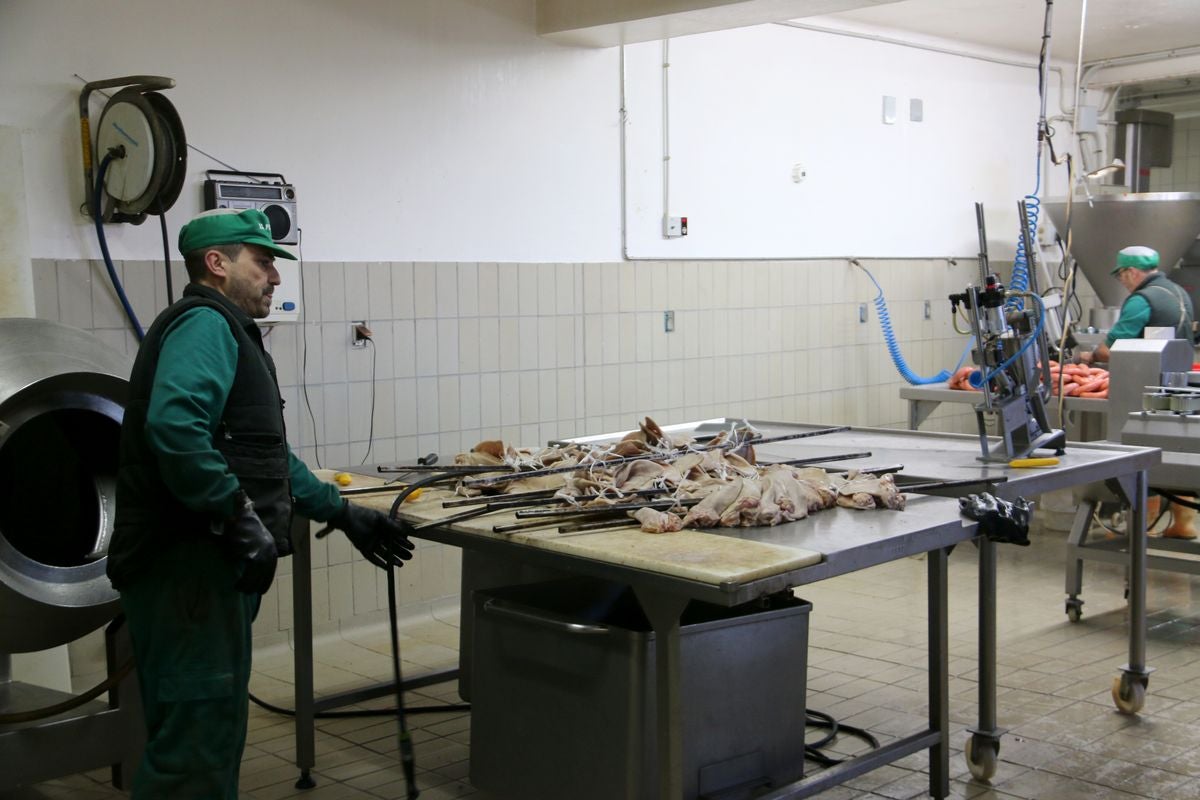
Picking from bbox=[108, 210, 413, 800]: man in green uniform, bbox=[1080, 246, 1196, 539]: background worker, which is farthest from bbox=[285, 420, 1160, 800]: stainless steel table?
bbox=[1080, 246, 1196, 539]: background worker

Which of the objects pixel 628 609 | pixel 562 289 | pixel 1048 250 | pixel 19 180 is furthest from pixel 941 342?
pixel 19 180

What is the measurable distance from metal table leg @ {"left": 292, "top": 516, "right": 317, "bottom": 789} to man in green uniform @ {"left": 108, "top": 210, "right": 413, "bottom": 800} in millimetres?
745

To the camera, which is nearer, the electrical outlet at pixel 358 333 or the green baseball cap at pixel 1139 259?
the electrical outlet at pixel 358 333

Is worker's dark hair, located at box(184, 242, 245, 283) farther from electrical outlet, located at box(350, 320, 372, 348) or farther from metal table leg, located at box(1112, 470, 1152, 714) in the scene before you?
metal table leg, located at box(1112, 470, 1152, 714)

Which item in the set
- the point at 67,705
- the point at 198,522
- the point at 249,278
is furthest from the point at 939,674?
the point at 67,705

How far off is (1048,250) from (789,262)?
11.2ft

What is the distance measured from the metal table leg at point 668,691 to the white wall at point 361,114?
2902 millimetres

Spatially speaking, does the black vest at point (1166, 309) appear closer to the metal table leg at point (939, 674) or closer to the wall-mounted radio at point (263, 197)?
the metal table leg at point (939, 674)

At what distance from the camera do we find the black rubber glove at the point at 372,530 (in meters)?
3.03

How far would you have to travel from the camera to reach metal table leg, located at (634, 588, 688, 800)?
2.46 m

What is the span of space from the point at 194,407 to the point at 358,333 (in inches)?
98.6

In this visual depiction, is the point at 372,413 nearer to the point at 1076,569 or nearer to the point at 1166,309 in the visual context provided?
the point at 1076,569

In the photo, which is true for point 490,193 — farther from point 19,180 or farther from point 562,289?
point 19,180

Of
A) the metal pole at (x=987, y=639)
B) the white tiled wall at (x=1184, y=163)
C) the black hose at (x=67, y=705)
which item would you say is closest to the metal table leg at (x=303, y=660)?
the black hose at (x=67, y=705)
